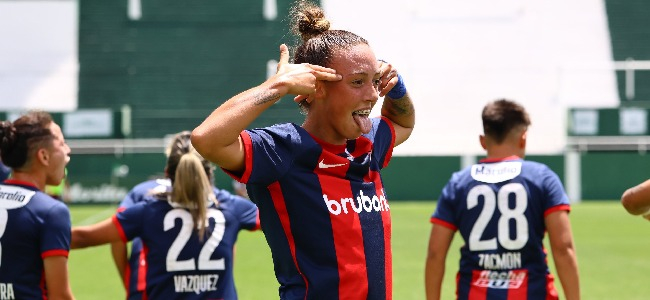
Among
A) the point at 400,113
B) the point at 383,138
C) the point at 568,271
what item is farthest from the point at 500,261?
the point at 383,138

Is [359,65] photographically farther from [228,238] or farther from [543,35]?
[543,35]

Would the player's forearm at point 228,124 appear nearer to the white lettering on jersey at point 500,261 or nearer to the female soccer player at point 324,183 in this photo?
the female soccer player at point 324,183

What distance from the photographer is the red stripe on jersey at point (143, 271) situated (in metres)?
5.50

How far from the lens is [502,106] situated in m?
5.51

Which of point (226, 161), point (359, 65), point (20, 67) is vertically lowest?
point (226, 161)

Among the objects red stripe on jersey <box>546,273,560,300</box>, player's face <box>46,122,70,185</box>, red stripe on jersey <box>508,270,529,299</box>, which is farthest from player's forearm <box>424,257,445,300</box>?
player's face <box>46,122,70,185</box>

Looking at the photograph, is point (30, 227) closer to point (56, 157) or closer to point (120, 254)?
→ point (56, 157)

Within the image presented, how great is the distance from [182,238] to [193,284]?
26 centimetres

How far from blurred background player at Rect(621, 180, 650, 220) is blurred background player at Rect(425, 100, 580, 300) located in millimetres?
1833

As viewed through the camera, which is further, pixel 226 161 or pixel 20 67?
pixel 20 67

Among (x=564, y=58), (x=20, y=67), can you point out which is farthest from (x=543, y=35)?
(x=20, y=67)

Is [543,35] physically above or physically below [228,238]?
above

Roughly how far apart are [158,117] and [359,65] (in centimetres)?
2662

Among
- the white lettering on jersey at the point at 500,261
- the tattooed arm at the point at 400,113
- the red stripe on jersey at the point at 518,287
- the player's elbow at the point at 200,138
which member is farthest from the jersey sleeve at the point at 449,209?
the player's elbow at the point at 200,138
